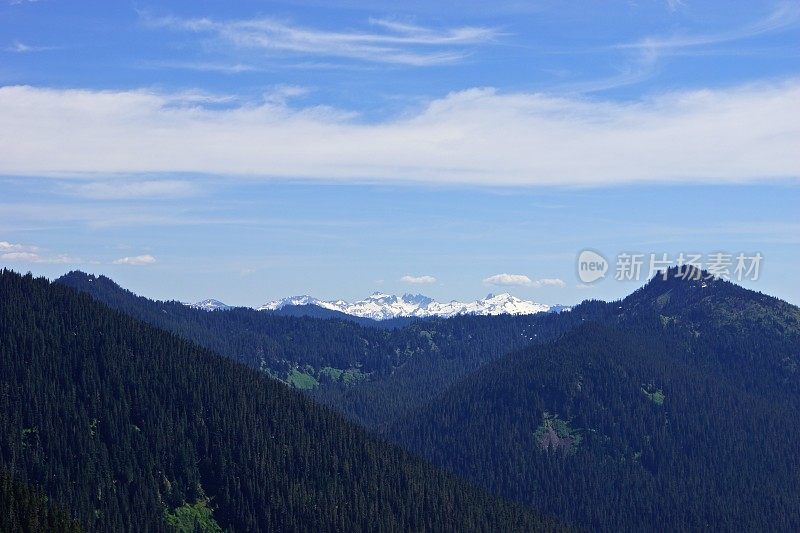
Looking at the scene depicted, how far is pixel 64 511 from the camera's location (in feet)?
654

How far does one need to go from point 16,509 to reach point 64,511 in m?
16.3

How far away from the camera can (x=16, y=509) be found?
183875 millimetres

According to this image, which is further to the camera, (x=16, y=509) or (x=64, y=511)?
(x=64, y=511)
